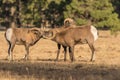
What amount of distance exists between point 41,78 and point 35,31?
10709 millimetres

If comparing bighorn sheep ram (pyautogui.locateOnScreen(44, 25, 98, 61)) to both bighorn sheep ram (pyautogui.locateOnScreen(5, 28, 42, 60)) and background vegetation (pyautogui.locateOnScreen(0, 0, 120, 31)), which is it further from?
background vegetation (pyautogui.locateOnScreen(0, 0, 120, 31))

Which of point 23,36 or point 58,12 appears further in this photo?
point 58,12

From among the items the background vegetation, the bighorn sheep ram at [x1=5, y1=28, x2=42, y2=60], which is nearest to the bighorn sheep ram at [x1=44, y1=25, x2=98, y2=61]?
the bighorn sheep ram at [x1=5, y1=28, x2=42, y2=60]

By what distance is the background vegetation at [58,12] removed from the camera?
47219mm

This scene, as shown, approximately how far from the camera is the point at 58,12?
5378 cm

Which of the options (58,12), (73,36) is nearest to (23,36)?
(73,36)

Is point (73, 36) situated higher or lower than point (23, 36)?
higher

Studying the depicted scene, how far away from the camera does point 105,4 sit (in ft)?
157

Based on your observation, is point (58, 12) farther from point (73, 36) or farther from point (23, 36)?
point (73, 36)

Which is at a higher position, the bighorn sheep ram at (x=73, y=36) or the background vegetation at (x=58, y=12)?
the bighorn sheep ram at (x=73, y=36)

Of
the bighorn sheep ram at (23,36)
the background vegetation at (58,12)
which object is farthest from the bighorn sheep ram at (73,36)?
the background vegetation at (58,12)

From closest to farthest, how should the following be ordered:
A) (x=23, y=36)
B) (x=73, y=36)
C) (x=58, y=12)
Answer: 1. (x=73, y=36)
2. (x=23, y=36)
3. (x=58, y=12)

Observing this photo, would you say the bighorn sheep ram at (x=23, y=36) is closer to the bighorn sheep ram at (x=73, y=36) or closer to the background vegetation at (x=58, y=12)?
the bighorn sheep ram at (x=73, y=36)

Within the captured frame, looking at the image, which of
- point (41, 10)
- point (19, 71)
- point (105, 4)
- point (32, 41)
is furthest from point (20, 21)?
point (19, 71)
